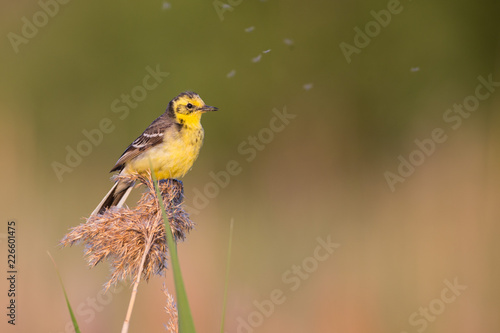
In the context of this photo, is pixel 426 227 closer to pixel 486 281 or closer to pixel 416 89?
pixel 486 281

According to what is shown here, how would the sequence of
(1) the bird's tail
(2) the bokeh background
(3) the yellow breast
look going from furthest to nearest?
1. (2) the bokeh background
2. (3) the yellow breast
3. (1) the bird's tail

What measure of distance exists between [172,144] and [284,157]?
2995mm

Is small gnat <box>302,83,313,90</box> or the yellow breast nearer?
the yellow breast

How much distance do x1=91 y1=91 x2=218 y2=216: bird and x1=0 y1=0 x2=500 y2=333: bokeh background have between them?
116cm

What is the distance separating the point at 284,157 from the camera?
246 inches

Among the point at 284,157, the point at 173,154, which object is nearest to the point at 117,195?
the point at 173,154

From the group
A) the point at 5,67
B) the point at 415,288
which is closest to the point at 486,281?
the point at 415,288

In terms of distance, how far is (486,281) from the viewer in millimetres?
5008

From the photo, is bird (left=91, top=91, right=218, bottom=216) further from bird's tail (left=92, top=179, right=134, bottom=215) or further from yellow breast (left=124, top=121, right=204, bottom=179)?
bird's tail (left=92, top=179, right=134, bottom=215)

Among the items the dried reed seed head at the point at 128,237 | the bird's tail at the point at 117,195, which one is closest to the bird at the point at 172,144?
the bird's tail at the point at 117,195

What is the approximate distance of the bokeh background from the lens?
15.1 ft

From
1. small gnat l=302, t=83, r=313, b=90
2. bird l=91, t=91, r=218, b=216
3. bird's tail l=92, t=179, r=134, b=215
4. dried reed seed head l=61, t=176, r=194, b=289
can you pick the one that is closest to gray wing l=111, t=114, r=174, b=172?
bird l=91, t=91, r=218, b=216

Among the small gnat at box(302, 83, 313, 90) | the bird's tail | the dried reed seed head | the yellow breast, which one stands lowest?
the dried reed seed head

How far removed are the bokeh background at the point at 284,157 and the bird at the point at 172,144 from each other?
1157 millimetres
